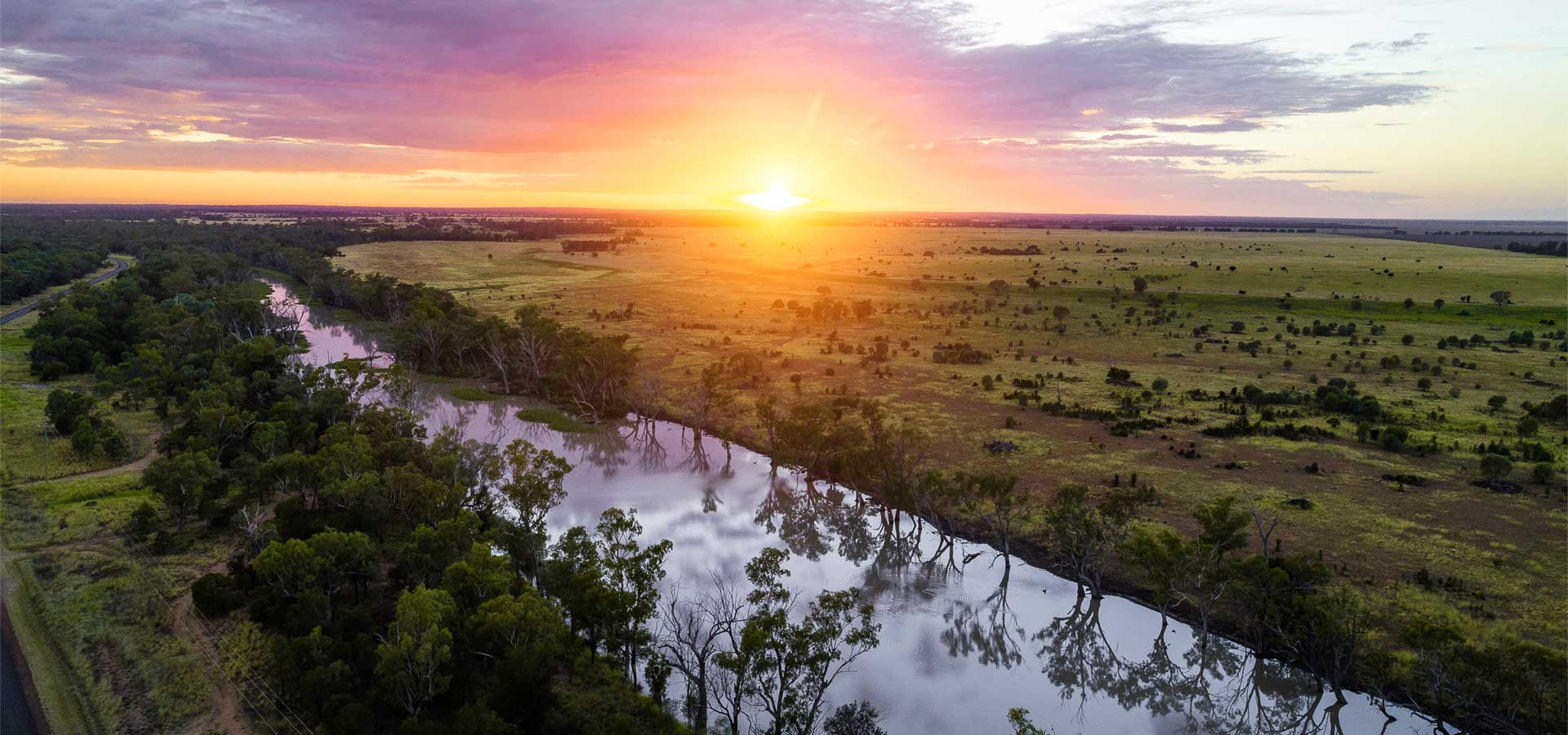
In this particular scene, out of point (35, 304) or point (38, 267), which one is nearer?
point (35, 304)

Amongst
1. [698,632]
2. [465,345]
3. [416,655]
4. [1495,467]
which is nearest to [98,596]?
[416,655]

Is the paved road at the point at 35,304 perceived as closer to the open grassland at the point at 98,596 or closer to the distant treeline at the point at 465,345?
the distant treeline at the point at 465,345

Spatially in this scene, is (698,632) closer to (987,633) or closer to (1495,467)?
(987,633)

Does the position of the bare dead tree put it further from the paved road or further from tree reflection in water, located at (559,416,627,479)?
the paved road

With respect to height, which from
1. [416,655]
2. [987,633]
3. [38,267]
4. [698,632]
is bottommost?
[987,633]

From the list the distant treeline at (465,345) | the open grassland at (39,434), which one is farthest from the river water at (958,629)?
the open grassland at (39,434)

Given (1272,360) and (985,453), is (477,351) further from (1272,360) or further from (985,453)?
(1272,360)

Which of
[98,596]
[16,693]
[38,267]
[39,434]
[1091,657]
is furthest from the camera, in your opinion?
[38,267]
